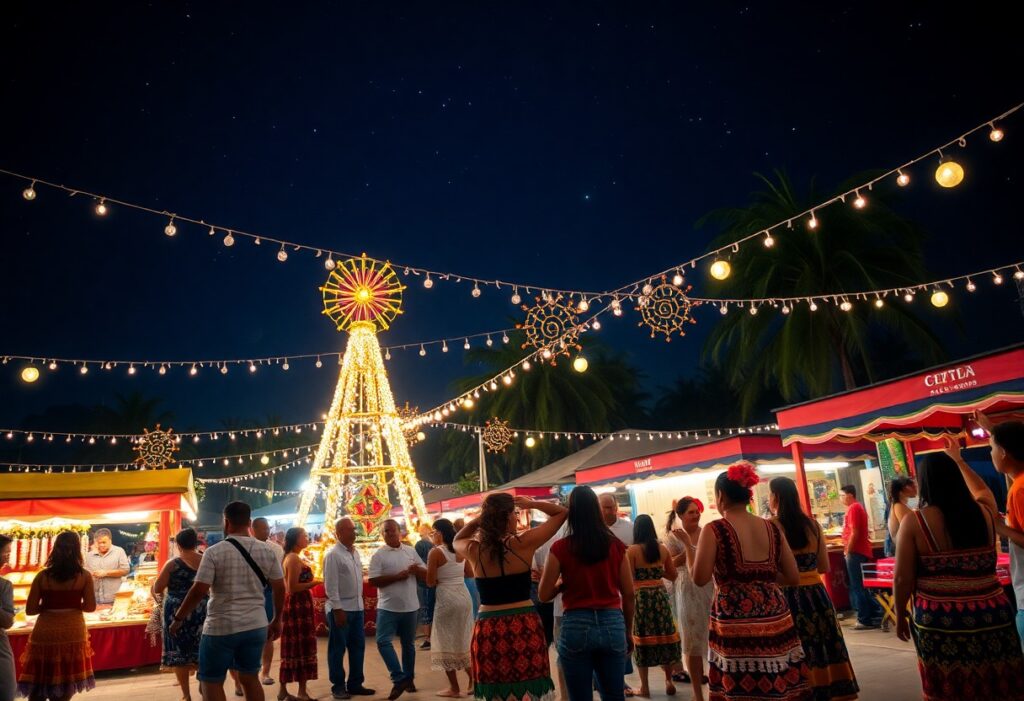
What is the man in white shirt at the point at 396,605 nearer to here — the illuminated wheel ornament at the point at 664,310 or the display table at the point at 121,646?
the display table at the point at 121,646

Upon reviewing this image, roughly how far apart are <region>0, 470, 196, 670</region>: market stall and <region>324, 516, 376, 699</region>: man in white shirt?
4.51 m

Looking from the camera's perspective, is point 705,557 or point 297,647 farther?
point 297,647

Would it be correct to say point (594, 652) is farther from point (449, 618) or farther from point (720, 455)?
point (720, 455)

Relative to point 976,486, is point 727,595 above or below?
below

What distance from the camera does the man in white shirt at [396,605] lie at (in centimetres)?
742

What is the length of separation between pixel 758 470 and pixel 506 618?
13018 millimetres

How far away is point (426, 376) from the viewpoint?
84812mm

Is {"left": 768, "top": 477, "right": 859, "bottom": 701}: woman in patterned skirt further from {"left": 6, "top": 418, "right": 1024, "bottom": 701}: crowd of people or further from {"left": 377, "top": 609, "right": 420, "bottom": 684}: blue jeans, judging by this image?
{"left": 377, "top": 609, "right": 420, "bottom": 684}: blue jeans

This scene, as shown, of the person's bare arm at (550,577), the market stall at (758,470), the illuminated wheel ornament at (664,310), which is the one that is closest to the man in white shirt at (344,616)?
the person's bare arm at (550,577)

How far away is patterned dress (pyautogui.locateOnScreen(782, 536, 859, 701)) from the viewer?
5.01m

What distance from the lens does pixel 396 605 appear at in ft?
24.8

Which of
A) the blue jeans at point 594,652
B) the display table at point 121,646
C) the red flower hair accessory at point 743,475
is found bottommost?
the display table at point 121,646

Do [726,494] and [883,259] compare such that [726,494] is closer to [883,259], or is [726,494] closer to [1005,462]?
[1005,462]

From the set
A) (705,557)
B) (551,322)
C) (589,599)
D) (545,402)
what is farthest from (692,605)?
(545,402)
